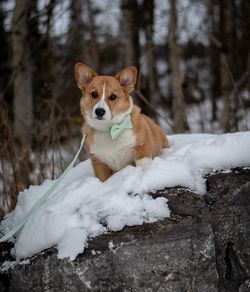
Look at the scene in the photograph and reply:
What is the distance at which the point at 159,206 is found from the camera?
9.53ft

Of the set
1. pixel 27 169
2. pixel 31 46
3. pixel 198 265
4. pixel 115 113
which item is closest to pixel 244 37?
pixel 31 46

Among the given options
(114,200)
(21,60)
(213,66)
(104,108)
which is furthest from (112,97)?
(213,66)

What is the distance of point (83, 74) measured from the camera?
11.6 ft

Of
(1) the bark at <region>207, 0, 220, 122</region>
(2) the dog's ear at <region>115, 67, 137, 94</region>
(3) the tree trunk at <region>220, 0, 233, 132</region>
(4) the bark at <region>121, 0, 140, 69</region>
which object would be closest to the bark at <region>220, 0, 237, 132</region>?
(3) the tree trunk at <region>220, 0, 233, 132</region>

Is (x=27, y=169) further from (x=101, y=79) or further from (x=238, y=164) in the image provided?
(x=238, y=164)

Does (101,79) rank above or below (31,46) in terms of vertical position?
below

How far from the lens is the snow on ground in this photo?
111 inches

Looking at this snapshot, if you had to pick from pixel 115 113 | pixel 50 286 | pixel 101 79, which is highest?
pixel 101 79

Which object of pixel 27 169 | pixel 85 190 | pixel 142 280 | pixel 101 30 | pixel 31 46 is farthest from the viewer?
pixel 101 30

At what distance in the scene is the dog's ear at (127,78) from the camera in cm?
352

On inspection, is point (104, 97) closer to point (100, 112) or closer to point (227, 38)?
point (100, 112)

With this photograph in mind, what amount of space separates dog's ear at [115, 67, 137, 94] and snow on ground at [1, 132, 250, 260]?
28.0 inches

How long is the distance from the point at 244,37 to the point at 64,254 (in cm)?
953

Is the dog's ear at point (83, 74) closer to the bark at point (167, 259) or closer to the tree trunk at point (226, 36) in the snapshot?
the bark at point (167, 259)
